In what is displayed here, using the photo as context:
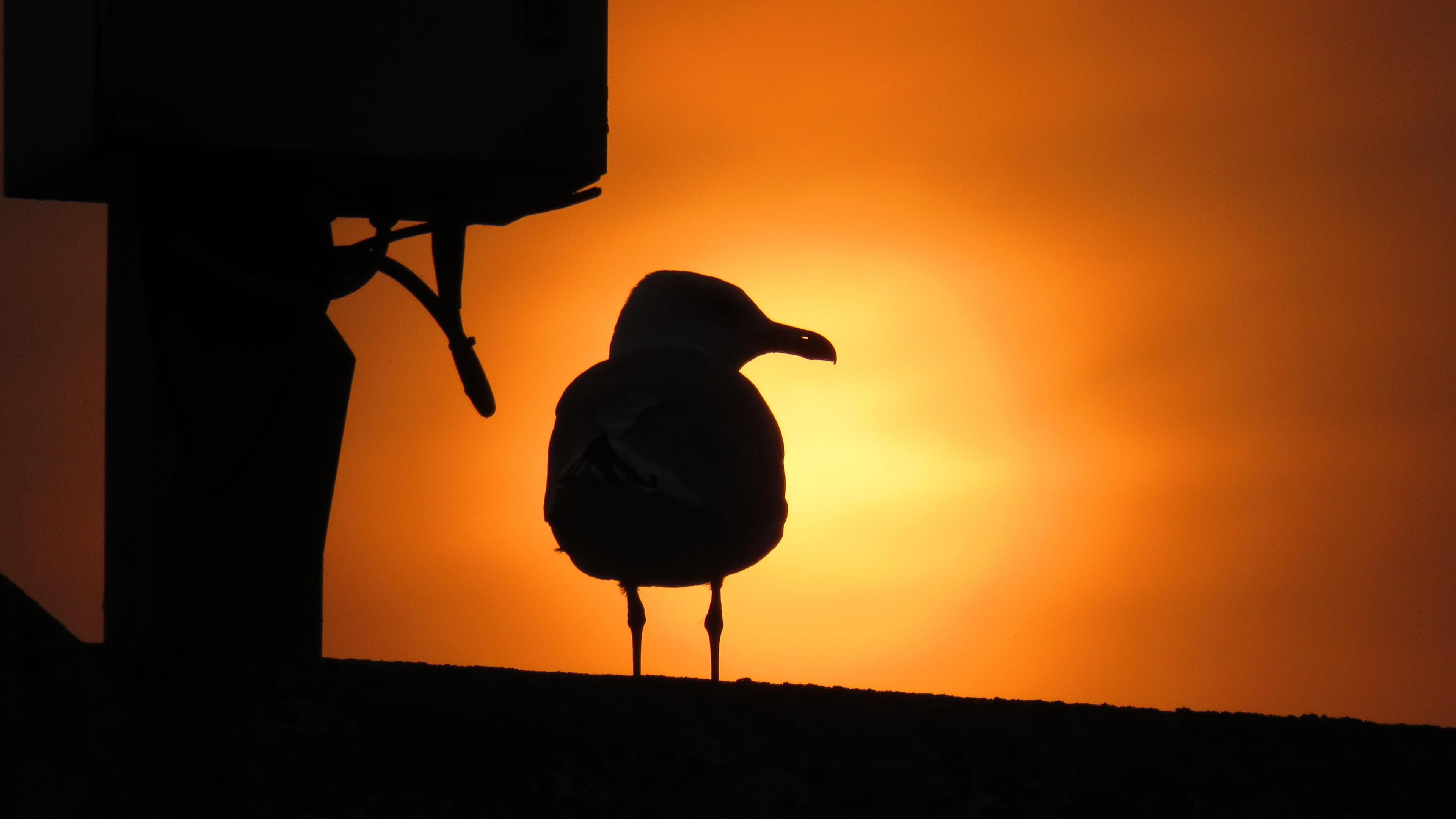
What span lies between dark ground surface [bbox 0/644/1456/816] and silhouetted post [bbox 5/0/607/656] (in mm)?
1920

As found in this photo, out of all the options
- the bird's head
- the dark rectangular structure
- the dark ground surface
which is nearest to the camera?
the dark ground surface

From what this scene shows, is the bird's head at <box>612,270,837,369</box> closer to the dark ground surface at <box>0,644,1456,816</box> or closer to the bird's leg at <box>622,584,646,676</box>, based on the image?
the bird's leg at <box>622,584,646,676</box>

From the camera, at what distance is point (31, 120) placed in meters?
4.79

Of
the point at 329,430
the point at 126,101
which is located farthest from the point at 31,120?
the point at 329,430

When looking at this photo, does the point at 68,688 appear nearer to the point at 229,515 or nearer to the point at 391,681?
the point at 391,681

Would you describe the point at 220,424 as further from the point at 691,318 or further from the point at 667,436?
the point at 691,318

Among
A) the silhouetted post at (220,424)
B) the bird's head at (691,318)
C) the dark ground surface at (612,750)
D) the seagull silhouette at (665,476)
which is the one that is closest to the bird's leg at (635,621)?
the seagull silhouette at (665,476)

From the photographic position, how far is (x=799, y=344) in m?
8.66

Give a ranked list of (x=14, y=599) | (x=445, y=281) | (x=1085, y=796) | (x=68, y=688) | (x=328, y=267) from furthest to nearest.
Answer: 1. (x=445, y=281)
2. (x=328, y=267)
3. (x=14, y=599)
4. (x=1085, y=796)
5. (x=68, y=688)

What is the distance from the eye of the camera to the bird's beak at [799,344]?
28.3 ft

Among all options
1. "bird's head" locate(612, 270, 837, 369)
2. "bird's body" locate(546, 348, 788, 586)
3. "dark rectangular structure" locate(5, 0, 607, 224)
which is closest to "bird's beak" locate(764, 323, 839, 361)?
"bird's head" locate(612, 270, 837, 369)

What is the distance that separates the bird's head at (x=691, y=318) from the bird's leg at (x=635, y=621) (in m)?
1.43

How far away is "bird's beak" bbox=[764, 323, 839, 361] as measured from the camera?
8.62 m

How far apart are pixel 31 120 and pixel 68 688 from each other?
9.70ft
